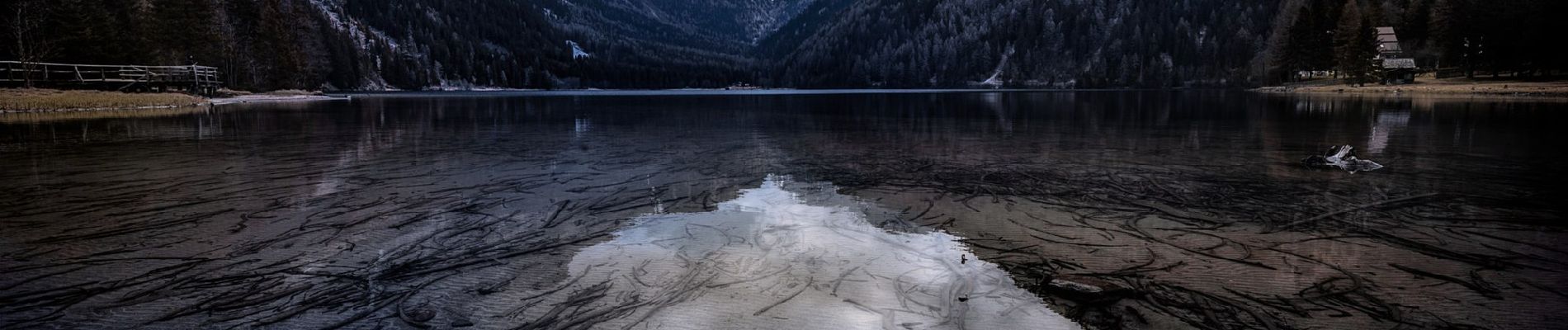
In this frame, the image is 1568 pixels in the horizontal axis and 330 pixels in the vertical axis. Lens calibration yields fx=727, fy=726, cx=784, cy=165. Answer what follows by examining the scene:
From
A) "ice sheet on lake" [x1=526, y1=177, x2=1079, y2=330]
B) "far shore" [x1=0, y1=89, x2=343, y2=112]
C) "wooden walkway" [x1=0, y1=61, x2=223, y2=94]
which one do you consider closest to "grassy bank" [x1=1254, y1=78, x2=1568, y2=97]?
"ice sheet on lake" [x1=526, y1=177, x2=1079, y2=330]

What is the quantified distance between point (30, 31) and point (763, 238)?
6999cm

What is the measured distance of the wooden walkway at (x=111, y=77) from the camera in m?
48.8

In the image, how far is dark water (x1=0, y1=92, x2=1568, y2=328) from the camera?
18.7 feet

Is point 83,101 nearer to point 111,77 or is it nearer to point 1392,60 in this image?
point 111,77

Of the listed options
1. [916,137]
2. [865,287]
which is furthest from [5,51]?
[865,287]

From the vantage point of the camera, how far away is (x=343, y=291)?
613cm

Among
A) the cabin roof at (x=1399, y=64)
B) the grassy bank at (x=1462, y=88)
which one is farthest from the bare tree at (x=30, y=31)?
the cabin roof at (x=1399, y=64)

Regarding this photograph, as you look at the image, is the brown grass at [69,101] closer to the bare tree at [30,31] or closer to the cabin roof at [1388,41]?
the bare tree at [30,31]

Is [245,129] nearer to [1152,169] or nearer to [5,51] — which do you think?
[1152,169]

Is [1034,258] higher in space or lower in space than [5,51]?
lower

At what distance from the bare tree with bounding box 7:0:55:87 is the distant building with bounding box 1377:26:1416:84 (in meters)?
127

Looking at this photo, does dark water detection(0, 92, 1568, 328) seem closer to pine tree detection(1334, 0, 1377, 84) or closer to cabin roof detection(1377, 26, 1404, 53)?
pine tree detection(1334, 0, 1377, 84)

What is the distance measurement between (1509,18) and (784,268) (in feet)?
364

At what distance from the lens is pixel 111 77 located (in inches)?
2334
